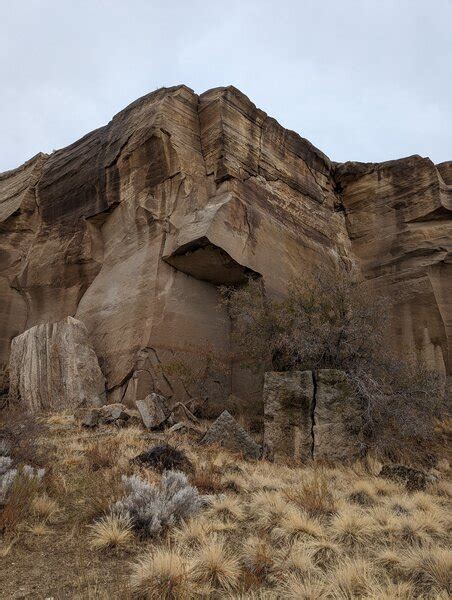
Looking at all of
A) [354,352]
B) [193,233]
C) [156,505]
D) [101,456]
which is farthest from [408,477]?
[193,233]

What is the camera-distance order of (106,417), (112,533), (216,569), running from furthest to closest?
(106,417), (112,533), (216,569)

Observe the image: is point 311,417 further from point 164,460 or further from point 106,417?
point 106,417

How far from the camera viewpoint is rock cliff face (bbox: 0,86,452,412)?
15.9 meters

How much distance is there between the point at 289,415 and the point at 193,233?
7764 millimetres

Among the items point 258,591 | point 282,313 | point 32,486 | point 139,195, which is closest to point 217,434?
point 282,313

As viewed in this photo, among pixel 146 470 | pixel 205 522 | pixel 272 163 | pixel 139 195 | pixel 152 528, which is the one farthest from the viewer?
pixel 272 163

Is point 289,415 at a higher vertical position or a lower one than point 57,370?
lower

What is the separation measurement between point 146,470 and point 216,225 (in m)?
10.5

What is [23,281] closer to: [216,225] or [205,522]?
[216,225]

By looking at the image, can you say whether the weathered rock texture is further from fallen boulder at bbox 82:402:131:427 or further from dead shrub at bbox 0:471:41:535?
dead shrub at bbox 0:471:41:535

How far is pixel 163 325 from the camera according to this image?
15391 millimetres

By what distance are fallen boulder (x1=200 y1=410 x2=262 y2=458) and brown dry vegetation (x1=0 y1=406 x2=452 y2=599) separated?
191 centimetres

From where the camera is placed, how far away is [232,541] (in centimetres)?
495

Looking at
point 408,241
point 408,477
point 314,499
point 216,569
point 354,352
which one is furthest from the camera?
point 408,241
